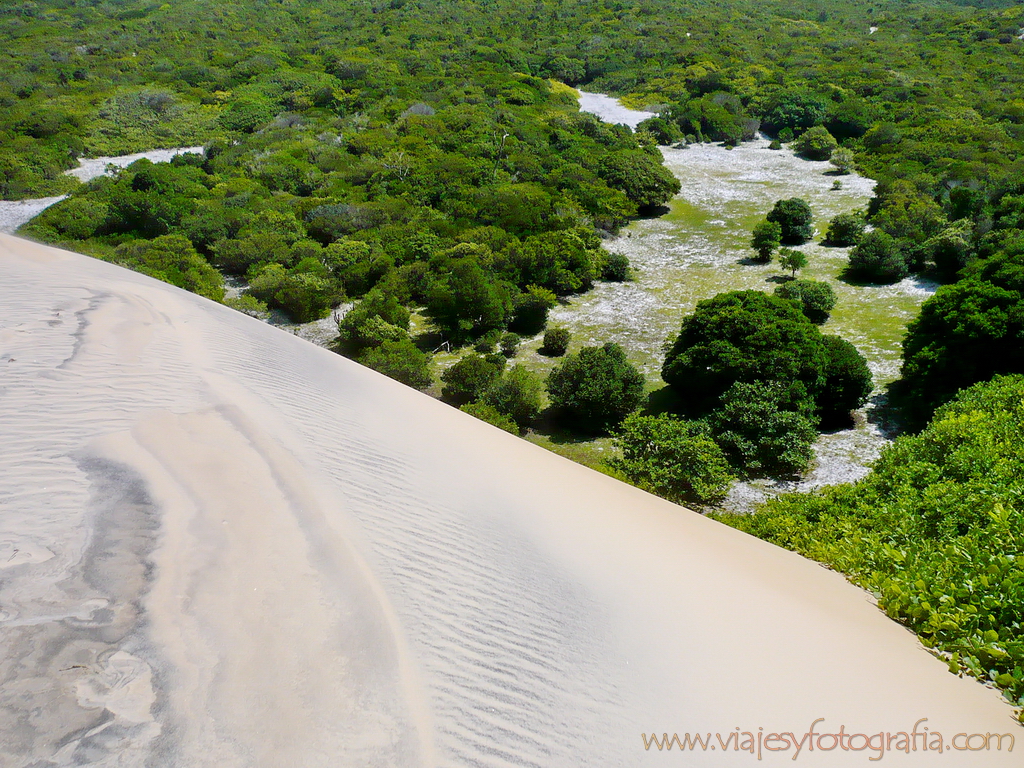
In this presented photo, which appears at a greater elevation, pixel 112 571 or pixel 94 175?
pixel 112 571

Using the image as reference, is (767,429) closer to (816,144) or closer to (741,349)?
(741,349)

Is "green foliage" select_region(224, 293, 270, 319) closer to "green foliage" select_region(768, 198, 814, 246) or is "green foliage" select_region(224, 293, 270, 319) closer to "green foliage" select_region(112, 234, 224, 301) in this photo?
"green foliage" select_region(112, 234, 224, 301)

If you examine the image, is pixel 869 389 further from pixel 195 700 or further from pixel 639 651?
pixel 195 700

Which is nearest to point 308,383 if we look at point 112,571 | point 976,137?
point 112,571

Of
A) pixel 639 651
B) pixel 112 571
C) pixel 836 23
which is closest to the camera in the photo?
pixel 112 571

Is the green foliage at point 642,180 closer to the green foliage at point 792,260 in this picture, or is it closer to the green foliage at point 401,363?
the green foliage at point 792,260

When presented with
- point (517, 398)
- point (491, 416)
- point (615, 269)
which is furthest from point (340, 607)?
point (615, 269)

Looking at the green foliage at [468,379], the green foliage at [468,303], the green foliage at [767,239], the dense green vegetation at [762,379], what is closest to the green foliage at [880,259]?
the green foliage at [767,239]

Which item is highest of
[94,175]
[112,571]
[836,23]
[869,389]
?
[836,23]
